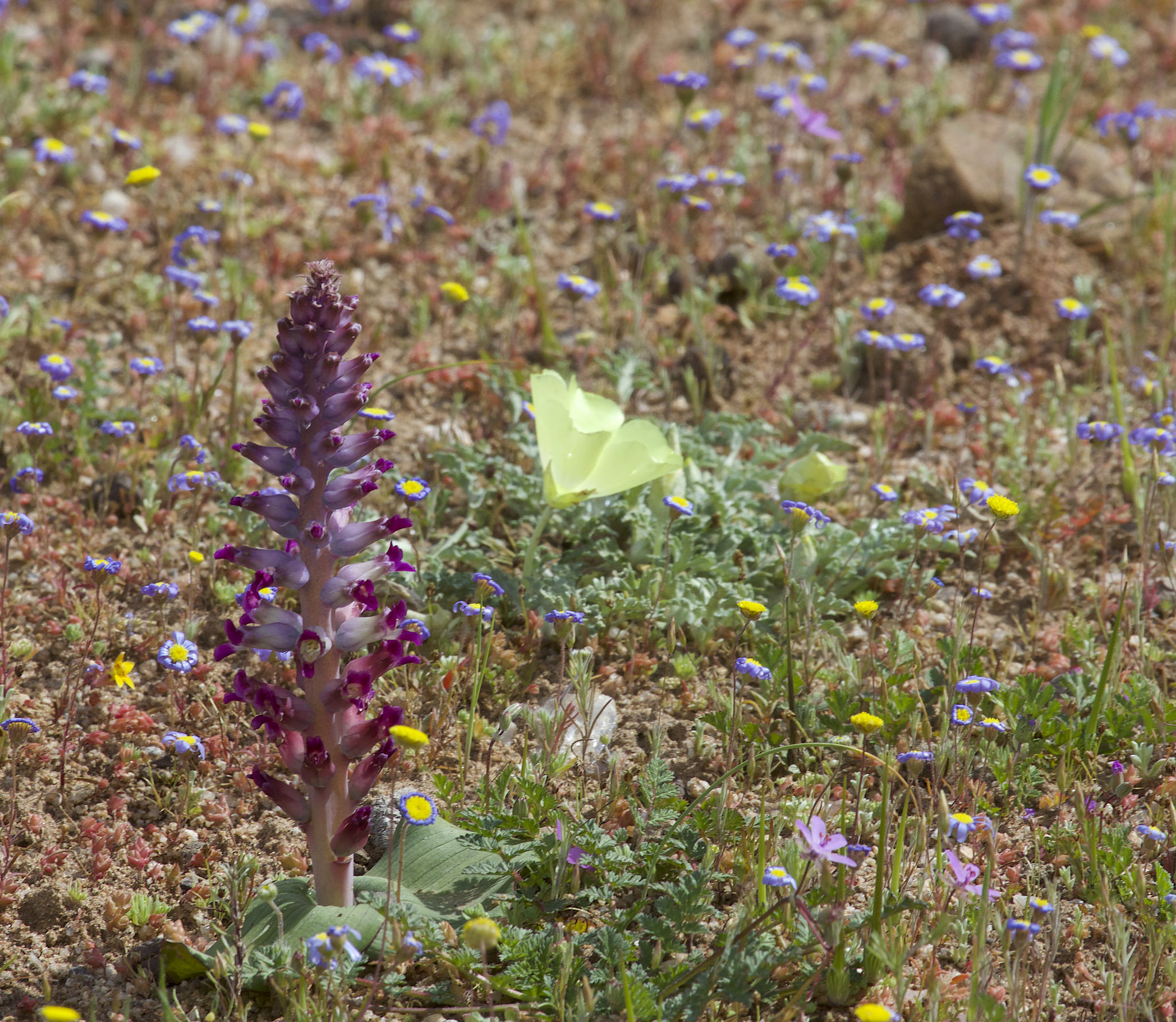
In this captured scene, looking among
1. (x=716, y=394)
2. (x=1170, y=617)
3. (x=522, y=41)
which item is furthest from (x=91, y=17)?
(x=1170, y=617)

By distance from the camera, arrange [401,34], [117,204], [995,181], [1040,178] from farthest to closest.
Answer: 1. [401,34]
2. [995,181]
3. [117,204]
4. [1040,178]

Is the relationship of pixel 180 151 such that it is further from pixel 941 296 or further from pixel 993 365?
pixel 993 365

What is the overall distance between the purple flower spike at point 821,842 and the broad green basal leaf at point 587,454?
121 cm

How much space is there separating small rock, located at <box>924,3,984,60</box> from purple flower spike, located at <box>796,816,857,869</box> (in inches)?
260

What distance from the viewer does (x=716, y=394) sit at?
202 inches

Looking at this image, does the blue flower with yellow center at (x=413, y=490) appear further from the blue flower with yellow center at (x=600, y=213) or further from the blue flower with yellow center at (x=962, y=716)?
the blue flower with yellow center at (x=600, y=213)

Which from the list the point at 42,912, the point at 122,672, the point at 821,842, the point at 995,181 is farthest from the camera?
the point at 995,181

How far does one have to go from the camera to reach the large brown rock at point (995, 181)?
591cm


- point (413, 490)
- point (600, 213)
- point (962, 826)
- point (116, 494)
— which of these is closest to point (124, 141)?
point (116, 494)

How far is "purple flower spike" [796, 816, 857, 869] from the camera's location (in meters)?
2.61

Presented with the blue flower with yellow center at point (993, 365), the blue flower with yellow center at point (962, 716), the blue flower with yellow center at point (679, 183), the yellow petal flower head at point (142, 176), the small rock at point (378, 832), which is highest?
the yellow petal flower head at point (142, 176)

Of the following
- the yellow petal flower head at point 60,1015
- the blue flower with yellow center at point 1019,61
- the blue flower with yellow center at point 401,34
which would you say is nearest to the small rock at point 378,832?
the yellow petal flower head at point 60,1015

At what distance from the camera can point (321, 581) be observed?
264 centimetres

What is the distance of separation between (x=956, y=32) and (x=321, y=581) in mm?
6905
